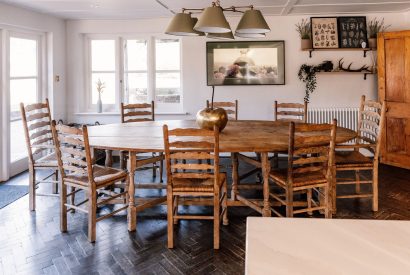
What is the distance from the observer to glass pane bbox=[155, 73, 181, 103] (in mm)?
6402

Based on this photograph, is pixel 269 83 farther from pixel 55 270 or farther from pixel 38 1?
pixel 55 270

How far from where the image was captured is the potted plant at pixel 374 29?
19.1 ft

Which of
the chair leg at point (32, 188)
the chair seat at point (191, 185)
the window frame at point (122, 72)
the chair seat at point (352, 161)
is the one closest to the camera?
the chair seat at point (191, 185)

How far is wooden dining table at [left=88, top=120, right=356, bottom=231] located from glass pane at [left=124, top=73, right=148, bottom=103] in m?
2.40

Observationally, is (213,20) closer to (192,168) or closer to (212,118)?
(212,118)

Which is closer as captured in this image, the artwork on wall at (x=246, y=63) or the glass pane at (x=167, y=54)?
the artwork on wall at (x=246, y=63)

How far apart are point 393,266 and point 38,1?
199 inches

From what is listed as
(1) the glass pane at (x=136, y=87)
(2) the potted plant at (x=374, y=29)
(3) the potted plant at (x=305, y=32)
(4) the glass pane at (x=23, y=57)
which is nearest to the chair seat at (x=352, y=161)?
(3) the potted plant at (x=305, y=32)

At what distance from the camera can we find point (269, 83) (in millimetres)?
6133

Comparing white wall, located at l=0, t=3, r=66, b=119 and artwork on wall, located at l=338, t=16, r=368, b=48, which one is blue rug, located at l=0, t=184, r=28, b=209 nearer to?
white wall, located at l=0, t=3, r=66, b=119

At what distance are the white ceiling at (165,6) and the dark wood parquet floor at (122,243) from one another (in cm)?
264

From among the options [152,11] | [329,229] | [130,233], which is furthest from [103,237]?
[152,11]

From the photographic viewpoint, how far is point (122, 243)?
3.05m

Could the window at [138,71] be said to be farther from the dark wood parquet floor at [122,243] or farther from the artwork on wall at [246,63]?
the dark wood parquet floor at [122,243]
